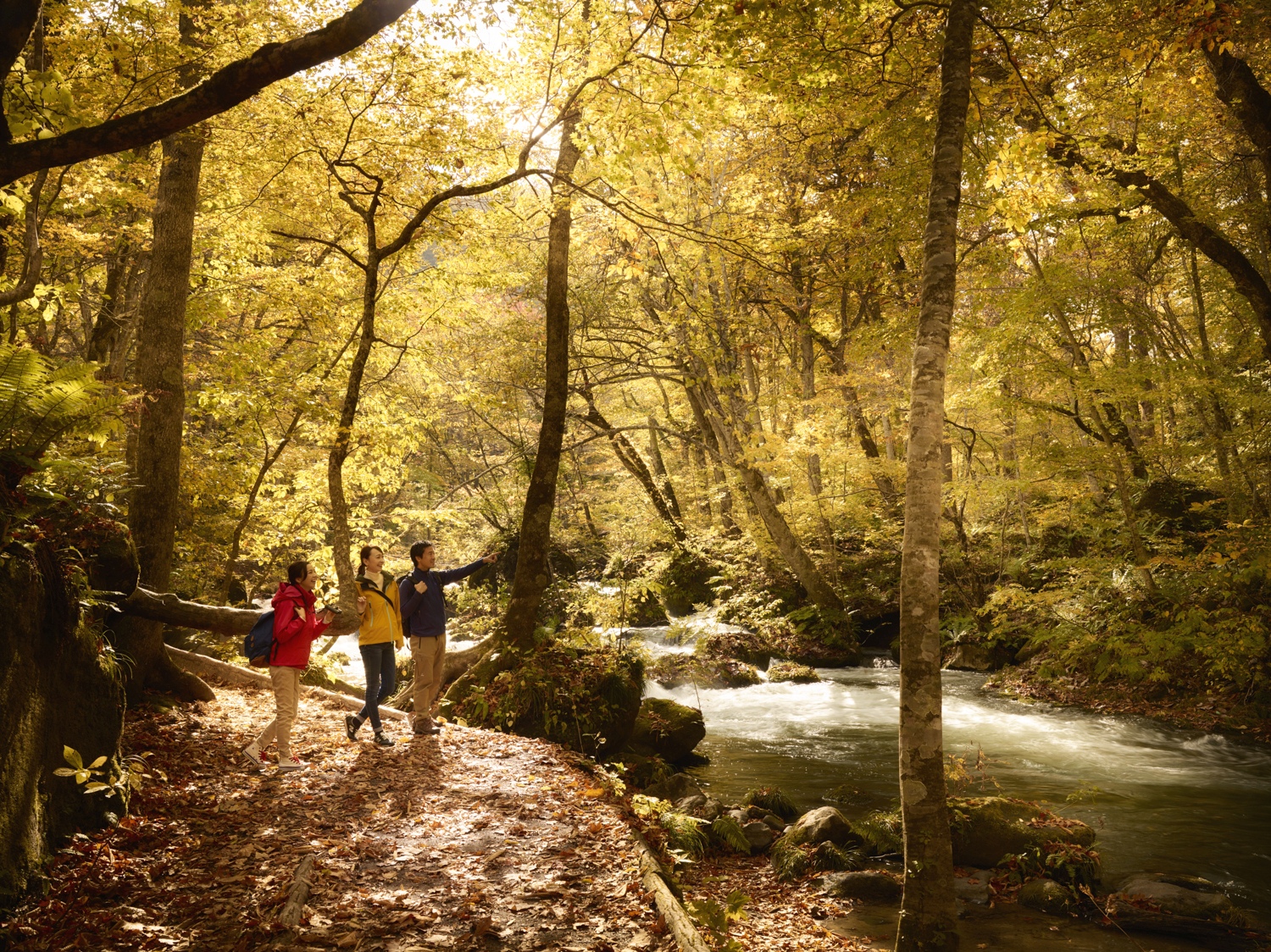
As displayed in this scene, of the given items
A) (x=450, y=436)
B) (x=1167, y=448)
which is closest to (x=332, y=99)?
(x=1167, y=448)

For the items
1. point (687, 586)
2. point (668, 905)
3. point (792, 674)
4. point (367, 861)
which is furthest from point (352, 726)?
point (687, 586)

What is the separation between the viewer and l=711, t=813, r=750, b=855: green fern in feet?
24.5

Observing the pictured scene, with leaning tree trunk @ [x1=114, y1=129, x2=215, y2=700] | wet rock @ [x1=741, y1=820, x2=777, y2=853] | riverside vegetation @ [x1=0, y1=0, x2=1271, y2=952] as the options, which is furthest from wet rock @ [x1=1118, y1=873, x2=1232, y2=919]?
leaning tree trunk @ [x1=114, y1=129, x2=215, y2=700]

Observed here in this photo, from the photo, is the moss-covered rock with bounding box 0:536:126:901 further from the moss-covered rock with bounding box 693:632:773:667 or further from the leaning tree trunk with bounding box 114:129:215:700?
the moss-covered rock with bounding box 693:632:773:667

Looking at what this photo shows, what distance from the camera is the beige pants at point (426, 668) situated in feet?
25.3

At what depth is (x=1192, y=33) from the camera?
7055 millimetres

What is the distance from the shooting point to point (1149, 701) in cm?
1202

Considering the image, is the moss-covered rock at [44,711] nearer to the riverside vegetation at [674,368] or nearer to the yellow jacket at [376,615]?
the riverside vegetation at [674,368]

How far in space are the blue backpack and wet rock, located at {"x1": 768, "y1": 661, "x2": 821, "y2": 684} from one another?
11.7 m

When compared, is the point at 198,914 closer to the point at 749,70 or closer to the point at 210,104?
the point at 210,104

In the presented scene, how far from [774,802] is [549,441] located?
19.3 feet

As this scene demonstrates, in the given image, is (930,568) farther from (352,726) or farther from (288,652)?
(352,726)

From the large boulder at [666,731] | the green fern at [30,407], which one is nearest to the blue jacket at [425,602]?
the green fern at [30,407]

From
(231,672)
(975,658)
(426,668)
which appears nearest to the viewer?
(426,668)
